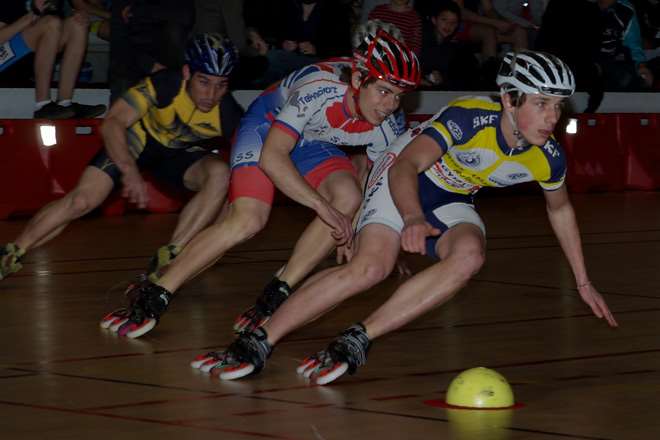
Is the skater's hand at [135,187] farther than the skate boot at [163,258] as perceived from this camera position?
No

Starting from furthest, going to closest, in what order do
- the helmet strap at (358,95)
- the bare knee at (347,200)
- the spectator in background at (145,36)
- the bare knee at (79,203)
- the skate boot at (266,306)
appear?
1. the spectator in background at (145,36)
2. the bare knee at (79,203)
3. the skate boot at (266,306)
4. the bare knee at (347,200)
5. the helmet strap at (358,95)

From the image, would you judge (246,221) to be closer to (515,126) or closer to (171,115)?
(171,115)

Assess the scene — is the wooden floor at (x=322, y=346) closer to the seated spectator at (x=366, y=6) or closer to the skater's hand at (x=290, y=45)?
the skater's hand at (x=290, y=45)

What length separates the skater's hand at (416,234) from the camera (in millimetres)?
5727

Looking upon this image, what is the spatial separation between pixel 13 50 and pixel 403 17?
4276mm

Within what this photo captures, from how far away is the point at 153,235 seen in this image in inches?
481

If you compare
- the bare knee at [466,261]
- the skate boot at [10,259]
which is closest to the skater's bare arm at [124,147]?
the skate boot at [10,259]

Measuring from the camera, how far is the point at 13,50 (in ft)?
44.0

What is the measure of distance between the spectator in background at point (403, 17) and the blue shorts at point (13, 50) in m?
3.86

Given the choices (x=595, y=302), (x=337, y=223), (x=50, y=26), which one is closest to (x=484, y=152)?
(x=337, y=223)

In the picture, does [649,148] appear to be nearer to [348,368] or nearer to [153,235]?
[153,235]

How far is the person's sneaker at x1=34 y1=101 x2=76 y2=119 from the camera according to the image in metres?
13.3

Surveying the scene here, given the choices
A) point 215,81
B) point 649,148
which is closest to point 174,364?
point 215,81

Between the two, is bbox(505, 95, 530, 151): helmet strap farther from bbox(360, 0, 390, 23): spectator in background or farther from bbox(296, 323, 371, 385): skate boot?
bbox(360, 0, 390, 23): spectator in background
